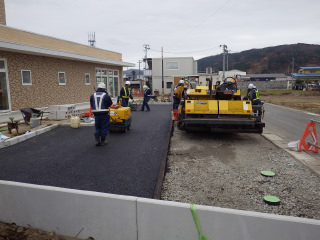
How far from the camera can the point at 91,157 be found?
5.84m

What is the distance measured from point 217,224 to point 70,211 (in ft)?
5.64

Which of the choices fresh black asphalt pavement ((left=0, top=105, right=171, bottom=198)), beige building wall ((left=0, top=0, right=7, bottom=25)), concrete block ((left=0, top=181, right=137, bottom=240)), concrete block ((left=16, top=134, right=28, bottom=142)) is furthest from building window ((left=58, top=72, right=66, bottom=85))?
concrete block ((left=0, top=181, right=137, bottom=240))

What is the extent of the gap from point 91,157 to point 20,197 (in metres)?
2.69

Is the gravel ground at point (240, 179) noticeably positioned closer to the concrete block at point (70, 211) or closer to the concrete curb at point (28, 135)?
the concrete block at point (70, 211)

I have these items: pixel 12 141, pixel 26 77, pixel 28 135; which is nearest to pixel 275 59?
pixel 26 77

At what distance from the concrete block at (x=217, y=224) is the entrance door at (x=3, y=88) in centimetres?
996

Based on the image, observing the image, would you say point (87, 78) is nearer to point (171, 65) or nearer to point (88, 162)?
point (88, 162)

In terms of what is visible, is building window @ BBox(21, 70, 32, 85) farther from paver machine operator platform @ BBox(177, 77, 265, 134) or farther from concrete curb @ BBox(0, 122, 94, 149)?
paver machine operator platform @ BBox(177, 77, 265, 134)

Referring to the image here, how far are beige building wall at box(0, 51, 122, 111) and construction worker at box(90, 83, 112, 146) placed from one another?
20.0 ft

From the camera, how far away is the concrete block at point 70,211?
9.25ft

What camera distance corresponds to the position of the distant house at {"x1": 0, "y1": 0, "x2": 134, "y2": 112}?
10.3 m

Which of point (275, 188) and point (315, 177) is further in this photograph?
point (315, 177)

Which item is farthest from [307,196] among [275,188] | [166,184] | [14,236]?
[14,236]

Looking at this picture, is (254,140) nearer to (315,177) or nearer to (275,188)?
(315,177)
